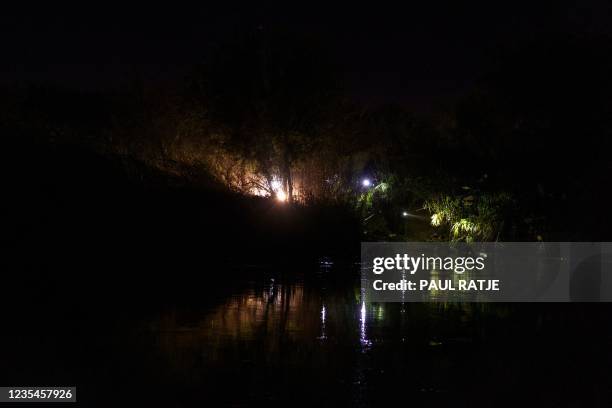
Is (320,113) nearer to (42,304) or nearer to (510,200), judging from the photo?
(510,200)

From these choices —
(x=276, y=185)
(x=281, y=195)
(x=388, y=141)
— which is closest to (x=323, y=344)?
(x=281, y=195)

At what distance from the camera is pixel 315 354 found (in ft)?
31.6

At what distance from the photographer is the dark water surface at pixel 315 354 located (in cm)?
788

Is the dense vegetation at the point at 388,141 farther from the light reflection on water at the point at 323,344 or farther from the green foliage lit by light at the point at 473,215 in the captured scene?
the light reflection on water at the point at 323,344

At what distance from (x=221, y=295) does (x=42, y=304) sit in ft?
11.1

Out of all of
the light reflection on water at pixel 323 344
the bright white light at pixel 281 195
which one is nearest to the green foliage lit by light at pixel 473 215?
the bright white light at pixel 281 195

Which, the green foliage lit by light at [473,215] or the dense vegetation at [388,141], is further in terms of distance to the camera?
the green foliage lit by light at [473,215]

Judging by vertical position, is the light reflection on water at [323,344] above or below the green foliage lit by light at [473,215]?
below

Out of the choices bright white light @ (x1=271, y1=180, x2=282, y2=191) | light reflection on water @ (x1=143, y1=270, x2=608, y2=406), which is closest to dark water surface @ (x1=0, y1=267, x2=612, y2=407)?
light reflection on water @ (x1=143, y1=270, x2=608, y2=406)

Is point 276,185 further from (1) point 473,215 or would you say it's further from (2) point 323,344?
(2) point 323,344

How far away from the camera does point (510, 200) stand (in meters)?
A: 26.4

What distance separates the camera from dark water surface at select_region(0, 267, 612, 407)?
7883 millimetres

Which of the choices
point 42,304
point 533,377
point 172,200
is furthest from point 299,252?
point 533,377

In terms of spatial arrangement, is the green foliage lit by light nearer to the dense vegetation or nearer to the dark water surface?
the dense vegetation
